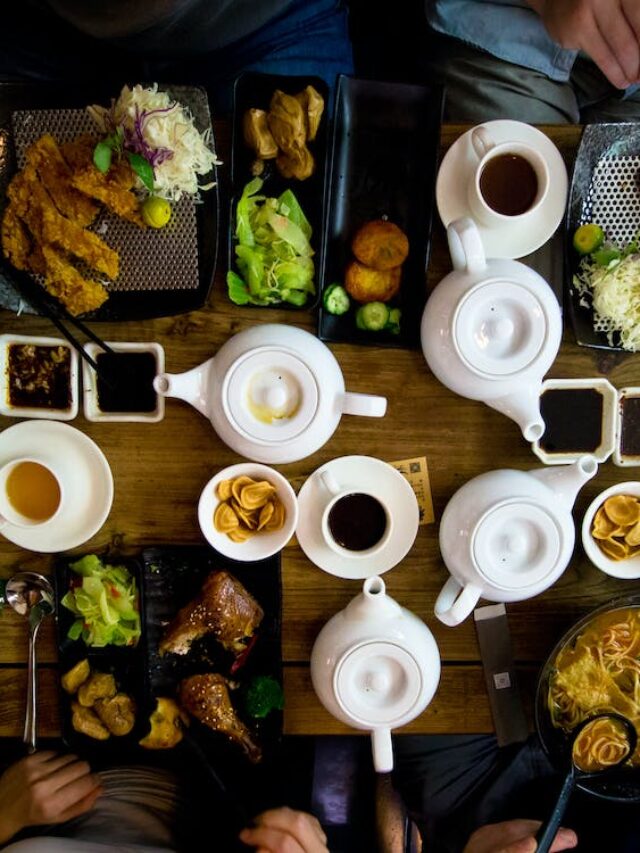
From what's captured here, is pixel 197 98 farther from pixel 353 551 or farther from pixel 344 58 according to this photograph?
pixel 353 551

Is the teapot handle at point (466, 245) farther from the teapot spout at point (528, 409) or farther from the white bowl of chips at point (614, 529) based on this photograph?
the white bowl of chips at point (614, 529)

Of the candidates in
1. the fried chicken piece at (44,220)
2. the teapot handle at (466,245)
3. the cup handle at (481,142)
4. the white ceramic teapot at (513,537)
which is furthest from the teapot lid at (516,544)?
the fried chicken piece at (44,220)

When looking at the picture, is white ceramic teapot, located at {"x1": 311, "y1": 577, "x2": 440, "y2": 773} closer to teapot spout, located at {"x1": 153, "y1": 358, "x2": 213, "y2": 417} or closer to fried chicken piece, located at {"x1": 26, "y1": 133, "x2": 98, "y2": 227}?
teapot spout, located at {"x1": 153, "y1": 358, "x2": 213, "y2": 417}

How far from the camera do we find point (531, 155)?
84.0 inches

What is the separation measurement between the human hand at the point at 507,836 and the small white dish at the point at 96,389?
1620 mm

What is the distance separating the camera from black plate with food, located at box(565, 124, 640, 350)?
7.11ft

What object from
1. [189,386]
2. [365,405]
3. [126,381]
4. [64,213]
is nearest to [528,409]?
[365,405]

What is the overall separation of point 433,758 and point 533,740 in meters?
0.32

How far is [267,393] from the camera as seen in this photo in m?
2.05

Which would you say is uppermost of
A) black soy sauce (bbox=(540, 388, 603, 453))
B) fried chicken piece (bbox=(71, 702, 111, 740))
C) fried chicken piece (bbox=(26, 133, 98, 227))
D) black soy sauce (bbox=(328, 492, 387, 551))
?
fried chicken piece (bbox=(26, 133, 98, 227))

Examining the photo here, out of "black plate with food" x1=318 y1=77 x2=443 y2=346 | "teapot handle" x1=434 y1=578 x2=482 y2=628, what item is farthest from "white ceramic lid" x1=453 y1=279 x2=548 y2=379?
"teapot handle" x1=434 y1=578 x2=482 y2=628

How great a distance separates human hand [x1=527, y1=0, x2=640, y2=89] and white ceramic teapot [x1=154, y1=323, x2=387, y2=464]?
1.06 m

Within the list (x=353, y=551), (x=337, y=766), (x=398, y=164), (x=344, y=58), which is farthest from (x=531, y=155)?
(x=337, y=766)

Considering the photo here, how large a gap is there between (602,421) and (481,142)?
88 centimetres
